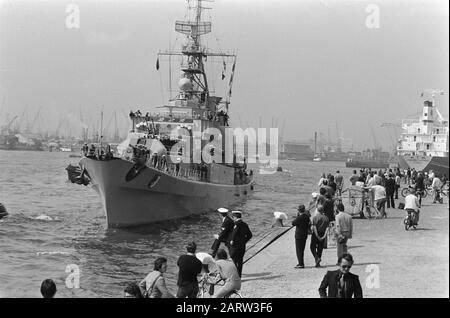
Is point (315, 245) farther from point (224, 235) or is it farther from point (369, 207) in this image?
point (369, 207)

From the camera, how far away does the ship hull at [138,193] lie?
2509 centimetres

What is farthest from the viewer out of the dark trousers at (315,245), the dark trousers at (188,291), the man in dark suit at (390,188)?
the man in dark suit at (390,188)

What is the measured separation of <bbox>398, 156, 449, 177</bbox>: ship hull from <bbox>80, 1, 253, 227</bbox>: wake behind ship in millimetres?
39247

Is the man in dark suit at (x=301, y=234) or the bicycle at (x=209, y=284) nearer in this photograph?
the bicycle at (x=209, y=284)

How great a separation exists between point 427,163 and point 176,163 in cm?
5347

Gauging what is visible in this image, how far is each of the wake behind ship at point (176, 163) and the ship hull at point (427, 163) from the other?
39.2 meters

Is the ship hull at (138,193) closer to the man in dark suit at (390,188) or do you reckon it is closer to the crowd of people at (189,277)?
the man in dark suit at (390,188)

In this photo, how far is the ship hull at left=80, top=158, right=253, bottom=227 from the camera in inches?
988

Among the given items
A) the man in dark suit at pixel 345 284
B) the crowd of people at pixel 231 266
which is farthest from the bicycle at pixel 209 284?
the man in dark suit at pixel 345 284

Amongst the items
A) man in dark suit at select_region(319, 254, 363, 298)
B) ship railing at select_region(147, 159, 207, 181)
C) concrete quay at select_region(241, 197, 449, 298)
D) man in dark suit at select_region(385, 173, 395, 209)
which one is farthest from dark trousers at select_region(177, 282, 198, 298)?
ship railing at select_region(147, 159, 207, 181)

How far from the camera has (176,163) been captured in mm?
29844

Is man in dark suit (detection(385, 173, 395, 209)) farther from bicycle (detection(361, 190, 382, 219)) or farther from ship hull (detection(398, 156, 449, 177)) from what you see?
ship hull (detection(398, 156, 449, 177))

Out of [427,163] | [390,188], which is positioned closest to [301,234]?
[390,188]
